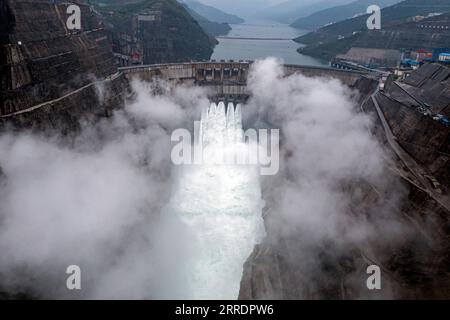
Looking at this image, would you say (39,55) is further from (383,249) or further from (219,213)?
(383,249)

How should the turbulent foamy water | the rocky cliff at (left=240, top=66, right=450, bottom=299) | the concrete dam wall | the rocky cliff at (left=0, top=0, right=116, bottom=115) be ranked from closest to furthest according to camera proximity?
the rocky cliff at (left=240, top=66, right=450, bottom=299)
the turbulent foamy water
the rocky cliff at (left=0, top=0, right=116, bottom=115)
the concrete dam wall

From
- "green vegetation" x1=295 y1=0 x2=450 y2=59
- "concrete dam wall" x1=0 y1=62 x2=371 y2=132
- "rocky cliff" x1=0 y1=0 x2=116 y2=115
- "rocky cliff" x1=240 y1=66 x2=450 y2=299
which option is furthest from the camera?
"green vegetation" x1=295 y1=0 x2=450 y2=59

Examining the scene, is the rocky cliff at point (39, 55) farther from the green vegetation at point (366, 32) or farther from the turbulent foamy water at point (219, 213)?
the green vegetation at point (366, 32)

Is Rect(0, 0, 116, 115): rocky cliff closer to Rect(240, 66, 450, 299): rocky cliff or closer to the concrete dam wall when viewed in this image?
the concrete dam wall

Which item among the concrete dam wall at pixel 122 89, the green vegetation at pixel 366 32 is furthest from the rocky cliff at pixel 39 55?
the green vegetation at pixel 366 32

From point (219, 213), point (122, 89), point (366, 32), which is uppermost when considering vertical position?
point (366, 32)

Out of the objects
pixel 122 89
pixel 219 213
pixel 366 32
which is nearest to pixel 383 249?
pixel 219 213

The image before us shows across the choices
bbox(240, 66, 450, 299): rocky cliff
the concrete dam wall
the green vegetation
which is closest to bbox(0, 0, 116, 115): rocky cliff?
the concrete dam wall

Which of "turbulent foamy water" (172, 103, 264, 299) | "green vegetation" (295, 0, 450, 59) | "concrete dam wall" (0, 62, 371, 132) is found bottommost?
"turbulent foamy water" (172, 103, 264, 299)

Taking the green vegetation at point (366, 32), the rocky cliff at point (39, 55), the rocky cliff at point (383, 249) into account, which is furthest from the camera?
the green vegetation at point (366, 32)
